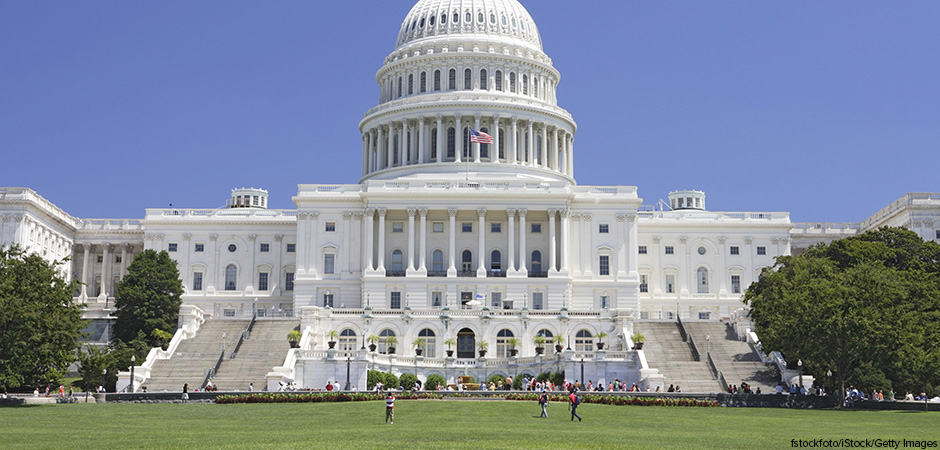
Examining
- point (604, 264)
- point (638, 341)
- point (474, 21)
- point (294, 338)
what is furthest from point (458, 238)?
point (638, 341)

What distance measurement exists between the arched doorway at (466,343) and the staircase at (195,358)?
15737mm

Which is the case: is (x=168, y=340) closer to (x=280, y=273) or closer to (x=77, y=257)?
(x=280, y=273)

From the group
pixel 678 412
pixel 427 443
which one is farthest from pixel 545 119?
pixel 427 443

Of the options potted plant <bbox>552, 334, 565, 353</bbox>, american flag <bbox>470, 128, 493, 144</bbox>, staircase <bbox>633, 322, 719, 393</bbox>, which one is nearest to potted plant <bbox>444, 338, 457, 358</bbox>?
potted plant <bbox>552, 334, 565, 353</bbox>

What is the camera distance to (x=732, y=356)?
80688 millimetres

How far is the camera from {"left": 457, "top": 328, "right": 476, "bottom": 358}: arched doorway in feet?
290

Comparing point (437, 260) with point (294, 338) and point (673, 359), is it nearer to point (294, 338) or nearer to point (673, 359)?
point (294, 338)

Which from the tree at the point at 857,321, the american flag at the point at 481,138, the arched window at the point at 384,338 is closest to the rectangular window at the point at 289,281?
the american flag at the point at 481,138

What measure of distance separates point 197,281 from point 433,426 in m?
76.3

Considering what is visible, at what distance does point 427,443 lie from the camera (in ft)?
117

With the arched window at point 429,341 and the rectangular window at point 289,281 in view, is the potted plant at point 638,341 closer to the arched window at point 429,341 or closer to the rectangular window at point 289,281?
the arched window at point 429,341

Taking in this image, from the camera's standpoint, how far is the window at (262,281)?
115 metres

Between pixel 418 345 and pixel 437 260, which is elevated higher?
pixel 437 260

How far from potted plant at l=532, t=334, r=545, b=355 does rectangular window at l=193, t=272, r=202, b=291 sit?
40.7m
